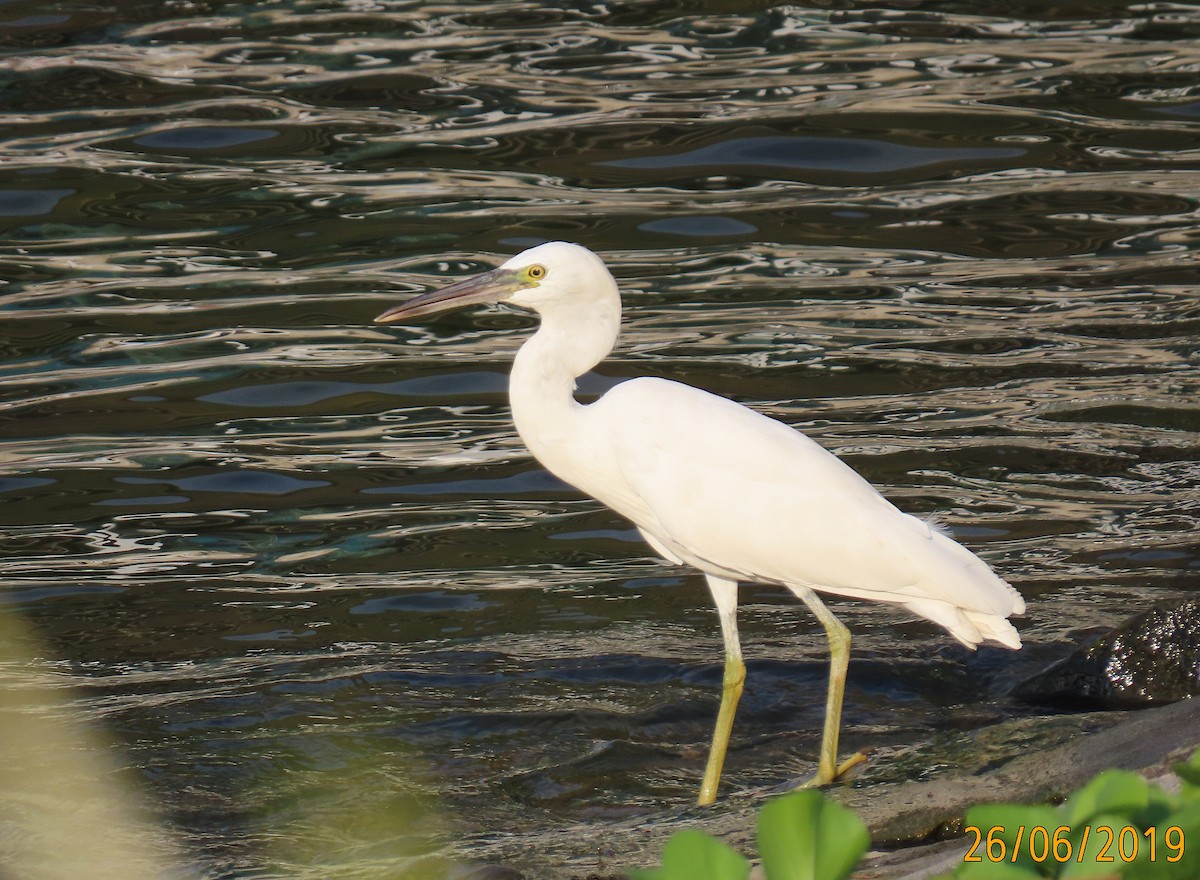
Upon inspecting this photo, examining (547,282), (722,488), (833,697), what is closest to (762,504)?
(722,488)

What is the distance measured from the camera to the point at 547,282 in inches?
197

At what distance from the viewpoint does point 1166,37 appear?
Result: 41.5 ft

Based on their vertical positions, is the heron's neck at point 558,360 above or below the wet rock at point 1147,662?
above

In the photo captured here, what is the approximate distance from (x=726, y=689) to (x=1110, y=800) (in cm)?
312

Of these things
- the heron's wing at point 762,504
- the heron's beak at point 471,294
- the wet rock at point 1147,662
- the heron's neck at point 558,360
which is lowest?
the wet rock at point 1147,662

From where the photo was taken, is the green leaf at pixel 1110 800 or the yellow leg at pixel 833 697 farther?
the yellow leg at pixel 833 697

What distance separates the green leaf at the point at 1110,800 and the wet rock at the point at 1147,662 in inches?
136

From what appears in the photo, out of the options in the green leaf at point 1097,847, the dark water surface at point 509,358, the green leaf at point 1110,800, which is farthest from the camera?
the dark water surface at point 509,358

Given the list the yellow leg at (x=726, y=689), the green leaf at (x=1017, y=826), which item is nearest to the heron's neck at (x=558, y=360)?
the yellow leg at (x=726, y=689)

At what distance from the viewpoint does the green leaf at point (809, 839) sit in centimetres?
187

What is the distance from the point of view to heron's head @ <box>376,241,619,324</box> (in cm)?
499

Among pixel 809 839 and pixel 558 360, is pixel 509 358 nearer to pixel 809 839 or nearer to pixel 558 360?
pixel 558 360

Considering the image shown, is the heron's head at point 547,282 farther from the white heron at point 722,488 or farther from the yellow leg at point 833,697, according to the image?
the yellow leg at point 833,697

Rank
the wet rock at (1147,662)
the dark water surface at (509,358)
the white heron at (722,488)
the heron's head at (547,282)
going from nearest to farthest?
the white heron at (722,488) → the heron's head at (547,282) → the wet rock at (1147,662) → the dark water surface at (509,358)
